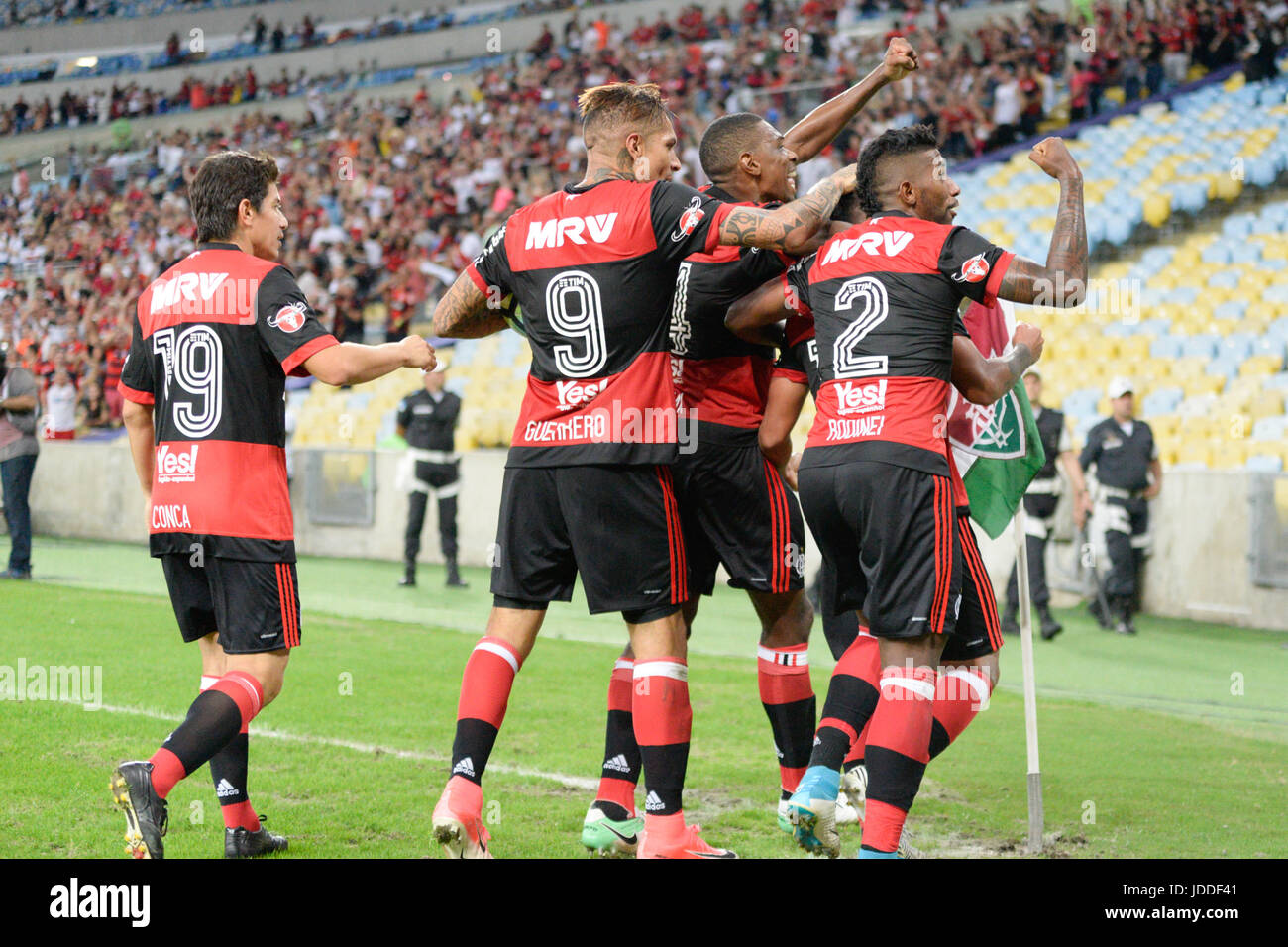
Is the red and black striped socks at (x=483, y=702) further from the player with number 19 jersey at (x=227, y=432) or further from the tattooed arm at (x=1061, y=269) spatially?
the tattooed arm at (x=1061, y=269)

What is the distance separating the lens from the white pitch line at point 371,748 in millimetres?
6070

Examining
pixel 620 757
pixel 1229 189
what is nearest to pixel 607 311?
pixel 620 757

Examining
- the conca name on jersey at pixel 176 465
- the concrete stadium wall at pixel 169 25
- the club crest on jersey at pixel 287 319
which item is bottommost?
the conca name on jersey at pixel 176 465

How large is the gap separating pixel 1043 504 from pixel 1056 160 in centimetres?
786

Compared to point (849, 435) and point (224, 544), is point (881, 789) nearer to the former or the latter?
point (849, 435)

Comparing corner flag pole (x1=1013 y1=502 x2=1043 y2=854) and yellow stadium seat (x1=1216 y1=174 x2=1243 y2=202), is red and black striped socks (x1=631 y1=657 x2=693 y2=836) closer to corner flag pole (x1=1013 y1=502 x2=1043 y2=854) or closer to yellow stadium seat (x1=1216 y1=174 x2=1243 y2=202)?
corner flag pole (x1=1013 y1=502 x2=1043 y2=854)

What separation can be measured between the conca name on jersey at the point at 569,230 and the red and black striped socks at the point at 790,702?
1.76 metres

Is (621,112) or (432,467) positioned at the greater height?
(621,112)

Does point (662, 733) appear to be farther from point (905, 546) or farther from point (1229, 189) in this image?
point (1229, 189)

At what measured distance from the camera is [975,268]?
4215 mm

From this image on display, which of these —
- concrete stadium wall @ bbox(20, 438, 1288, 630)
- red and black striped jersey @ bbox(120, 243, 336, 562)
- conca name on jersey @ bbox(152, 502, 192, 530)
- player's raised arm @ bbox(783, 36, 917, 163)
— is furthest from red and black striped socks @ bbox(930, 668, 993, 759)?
concrete stadium wall @ bbox(20, 438, 1288, 630)

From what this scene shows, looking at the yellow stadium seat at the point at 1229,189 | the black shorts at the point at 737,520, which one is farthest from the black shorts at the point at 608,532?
the yellow stadium seat at the point at 1229,189

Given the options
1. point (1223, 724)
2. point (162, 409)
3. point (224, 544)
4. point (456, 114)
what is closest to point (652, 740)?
point (224, 544)
